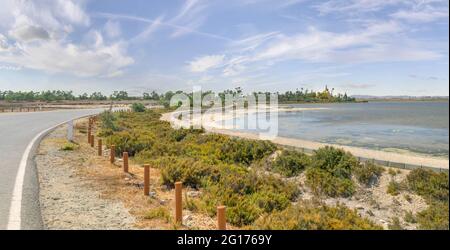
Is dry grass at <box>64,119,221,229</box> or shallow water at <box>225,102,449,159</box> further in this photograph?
shallow water at <box>225,102,449,159</box>

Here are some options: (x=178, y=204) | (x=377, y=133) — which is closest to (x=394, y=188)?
(x=178, y=204)

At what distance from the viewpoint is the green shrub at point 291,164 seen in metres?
15.9

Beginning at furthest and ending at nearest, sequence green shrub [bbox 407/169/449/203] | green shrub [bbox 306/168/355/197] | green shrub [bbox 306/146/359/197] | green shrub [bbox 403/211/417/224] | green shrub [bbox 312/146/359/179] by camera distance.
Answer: green shrub [bbox 312/146/359/179] < green shrub [bbox 306/146/359/197] < green shrub [bbox 306/168/355/197] < green shrub [bbox 407/169/449/203] < green shrub [bbox 403/211/417/224]

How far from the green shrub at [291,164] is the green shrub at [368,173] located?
2.28m

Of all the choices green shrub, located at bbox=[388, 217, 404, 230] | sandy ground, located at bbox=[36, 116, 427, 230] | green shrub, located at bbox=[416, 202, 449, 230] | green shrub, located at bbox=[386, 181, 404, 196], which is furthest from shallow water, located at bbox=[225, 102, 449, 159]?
green shrub, located at bbox=[388, 217, 404, 230]

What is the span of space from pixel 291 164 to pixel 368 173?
3.40 m

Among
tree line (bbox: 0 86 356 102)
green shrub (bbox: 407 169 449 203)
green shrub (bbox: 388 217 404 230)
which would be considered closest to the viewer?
green shrub (bbox: 388 217 404 230)

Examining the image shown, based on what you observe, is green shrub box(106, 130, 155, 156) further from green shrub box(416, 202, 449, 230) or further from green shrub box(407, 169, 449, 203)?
green shrub box(416, 202, 449, 230)

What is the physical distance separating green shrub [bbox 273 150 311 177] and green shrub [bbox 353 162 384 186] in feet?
7.47

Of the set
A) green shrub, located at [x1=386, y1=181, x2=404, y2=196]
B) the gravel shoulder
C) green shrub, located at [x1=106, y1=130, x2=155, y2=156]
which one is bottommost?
green shrub, located at [x1=386, y1=181, x2=404, y2=196]

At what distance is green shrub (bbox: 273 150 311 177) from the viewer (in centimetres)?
1586

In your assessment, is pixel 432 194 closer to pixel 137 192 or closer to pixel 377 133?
pixel 137 192
